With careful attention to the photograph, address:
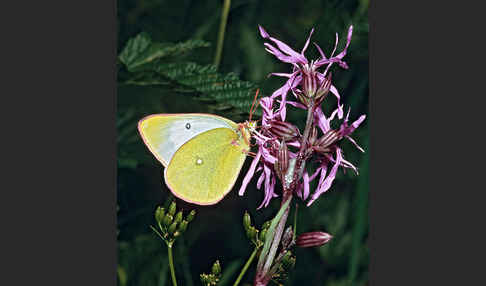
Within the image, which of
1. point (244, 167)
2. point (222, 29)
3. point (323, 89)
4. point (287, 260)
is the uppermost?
point (222, 29)

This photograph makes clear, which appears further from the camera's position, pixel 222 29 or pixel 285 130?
pixel 222 29

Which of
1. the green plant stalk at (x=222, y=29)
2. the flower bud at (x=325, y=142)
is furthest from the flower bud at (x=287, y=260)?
the green plant stalk at (x=222, y=29)

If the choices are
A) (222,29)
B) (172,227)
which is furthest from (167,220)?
(222,29)

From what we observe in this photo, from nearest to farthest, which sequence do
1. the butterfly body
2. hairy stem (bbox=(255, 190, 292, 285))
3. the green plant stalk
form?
hairy stem (bbox=(255, 190, 292, 285)) → the butterfly body → the green plant stalk

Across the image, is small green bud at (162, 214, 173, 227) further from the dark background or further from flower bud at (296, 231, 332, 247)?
flower bud at (296, 231, 332, 247)

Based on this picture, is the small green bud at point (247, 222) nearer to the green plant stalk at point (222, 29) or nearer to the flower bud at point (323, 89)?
the flower bud at point (323, 89)

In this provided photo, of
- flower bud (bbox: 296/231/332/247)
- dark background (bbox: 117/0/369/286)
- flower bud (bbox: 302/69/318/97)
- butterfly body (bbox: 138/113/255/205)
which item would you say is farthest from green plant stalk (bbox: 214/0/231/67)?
flower bud (bbox: 296/231/332/247)

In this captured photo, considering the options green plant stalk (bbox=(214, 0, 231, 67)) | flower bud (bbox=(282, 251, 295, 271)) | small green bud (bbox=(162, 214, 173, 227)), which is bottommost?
flower bud (bbox=(282, 251, 295, 271))

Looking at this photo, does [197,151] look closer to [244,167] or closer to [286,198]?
[244,167]
